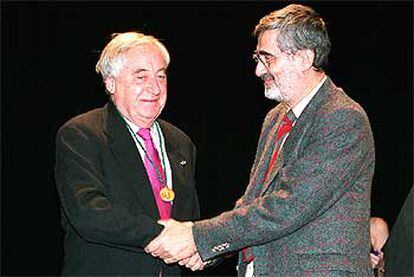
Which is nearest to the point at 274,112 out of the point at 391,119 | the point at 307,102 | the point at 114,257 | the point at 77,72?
the point at 307,102

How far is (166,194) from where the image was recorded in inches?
117

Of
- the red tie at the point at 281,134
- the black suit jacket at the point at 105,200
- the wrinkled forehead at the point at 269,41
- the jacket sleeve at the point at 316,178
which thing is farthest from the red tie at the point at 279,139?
the black suit jacket at the point at 105,200

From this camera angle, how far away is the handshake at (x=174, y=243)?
110 inches

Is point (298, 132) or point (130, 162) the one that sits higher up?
point (298, 132)

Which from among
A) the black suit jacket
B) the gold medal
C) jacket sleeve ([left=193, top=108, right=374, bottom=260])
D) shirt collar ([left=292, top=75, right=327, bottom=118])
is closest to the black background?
the black suit jacket

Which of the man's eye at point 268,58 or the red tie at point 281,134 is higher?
the man's eye at point 268,58

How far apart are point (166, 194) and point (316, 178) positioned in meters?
0.67

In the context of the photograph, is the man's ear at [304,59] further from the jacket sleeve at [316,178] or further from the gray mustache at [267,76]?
the jacket sleeve at [316,178]

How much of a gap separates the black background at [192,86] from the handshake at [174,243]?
2.22 metres

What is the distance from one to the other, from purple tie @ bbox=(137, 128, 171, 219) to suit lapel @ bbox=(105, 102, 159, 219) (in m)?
0.03

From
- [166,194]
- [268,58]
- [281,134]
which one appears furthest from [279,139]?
[166,194]

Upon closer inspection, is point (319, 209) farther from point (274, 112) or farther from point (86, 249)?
point (86, 249)

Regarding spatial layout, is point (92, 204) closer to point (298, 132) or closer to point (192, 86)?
point (298, 132)

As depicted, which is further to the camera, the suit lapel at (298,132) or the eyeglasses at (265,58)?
the eyeglasses at (265,58)
